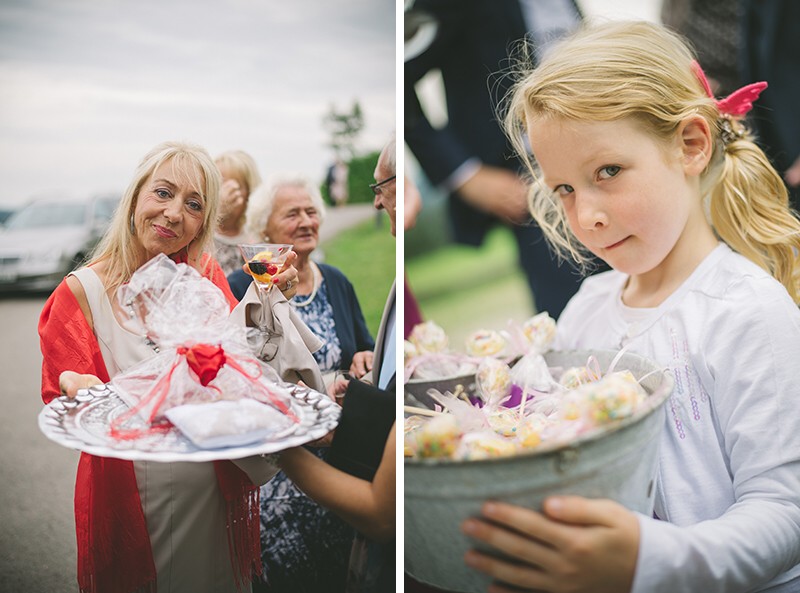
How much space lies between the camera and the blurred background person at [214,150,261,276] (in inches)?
56.4

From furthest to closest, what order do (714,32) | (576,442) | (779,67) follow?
(714,32)
(779,67)
(576,442)

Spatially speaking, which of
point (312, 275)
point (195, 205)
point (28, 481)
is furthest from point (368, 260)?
point (28, 481)

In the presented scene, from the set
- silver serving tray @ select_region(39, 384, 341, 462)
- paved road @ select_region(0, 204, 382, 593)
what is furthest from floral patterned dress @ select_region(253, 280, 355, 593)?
paved road @ select_region(0, 204, 382, 593)

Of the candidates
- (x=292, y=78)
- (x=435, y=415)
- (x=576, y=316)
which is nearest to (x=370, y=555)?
(x=435, y=415)

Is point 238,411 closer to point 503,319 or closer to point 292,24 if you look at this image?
point 292,24

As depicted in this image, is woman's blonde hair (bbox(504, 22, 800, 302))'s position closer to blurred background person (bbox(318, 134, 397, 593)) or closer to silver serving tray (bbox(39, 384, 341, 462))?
blurred background person (bbox(318, 134, 397, 593))

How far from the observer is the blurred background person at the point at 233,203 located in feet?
4.70

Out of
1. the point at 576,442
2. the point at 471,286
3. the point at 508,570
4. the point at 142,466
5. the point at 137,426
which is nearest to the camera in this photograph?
the point at 576,442

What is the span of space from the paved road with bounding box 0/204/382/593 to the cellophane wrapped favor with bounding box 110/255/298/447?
0.77 feet

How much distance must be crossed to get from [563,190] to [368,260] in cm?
45

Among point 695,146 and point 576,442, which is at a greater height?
point 695,146

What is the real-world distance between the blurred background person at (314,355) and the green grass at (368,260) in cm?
2

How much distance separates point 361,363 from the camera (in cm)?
150

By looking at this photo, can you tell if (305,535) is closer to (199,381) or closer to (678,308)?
(199,381)
